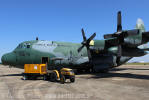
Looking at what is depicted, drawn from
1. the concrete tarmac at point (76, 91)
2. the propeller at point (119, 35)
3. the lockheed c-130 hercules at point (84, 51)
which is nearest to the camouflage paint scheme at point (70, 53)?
the lockheed c-130 hercules at point (84, 51)

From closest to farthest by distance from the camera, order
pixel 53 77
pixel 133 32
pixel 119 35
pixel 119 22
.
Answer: pixel 53 77 → pixel 133 32 → pixel 119 22 → pixel 119 35

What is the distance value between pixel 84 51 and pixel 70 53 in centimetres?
261

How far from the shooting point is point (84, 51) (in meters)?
23.3

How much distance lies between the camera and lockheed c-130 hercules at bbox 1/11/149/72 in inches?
747

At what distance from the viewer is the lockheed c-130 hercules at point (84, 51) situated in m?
19.0

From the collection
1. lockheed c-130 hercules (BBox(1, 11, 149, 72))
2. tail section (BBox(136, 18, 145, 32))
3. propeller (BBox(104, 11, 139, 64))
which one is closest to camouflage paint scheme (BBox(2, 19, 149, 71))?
lockheed c-130 hercules (BBox(1, 11, 149, 72))

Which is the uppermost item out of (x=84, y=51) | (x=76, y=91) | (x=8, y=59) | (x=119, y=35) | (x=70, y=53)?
(x=119, y=35)

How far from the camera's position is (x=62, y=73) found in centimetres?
1431

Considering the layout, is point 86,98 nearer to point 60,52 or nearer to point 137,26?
point 60,52

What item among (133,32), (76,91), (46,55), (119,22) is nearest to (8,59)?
(46,55)

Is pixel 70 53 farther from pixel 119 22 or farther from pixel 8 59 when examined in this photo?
pixel 8 59

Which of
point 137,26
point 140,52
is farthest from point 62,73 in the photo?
point 137,26

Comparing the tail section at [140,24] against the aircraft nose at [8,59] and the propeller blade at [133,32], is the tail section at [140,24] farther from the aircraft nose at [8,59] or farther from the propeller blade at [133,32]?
the aircraft nose at [8,59]

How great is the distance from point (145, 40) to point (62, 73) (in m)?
13.1
